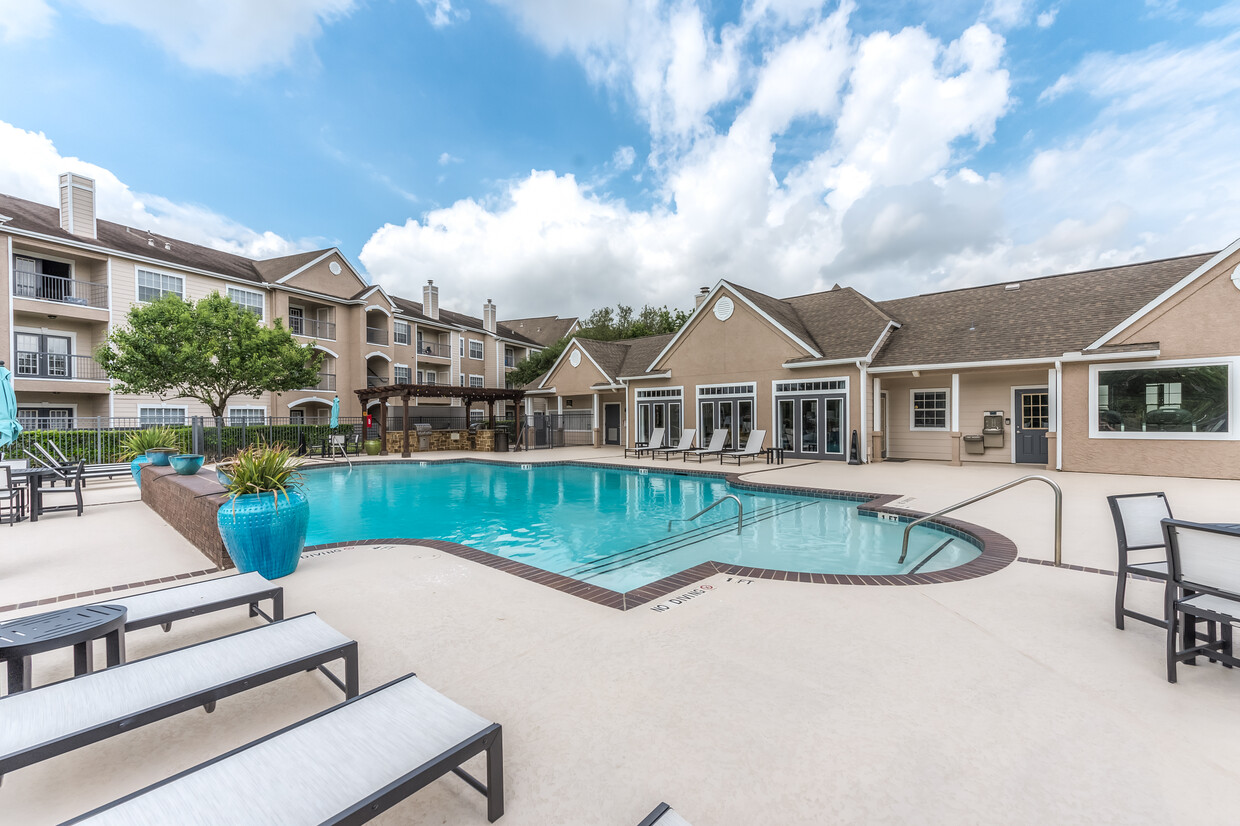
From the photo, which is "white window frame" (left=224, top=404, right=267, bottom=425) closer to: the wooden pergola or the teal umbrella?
the wooden pergola

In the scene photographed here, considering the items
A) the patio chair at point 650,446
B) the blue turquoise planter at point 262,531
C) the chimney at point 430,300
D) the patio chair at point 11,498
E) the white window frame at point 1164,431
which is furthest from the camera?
the chimney at point 430,300

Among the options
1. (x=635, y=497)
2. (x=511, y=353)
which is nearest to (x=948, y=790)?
(x=635, y=497)

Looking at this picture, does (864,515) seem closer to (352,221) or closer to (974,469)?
(974,469)

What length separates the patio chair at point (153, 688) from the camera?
1892mm

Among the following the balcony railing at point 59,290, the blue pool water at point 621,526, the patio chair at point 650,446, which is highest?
the balcony railing at point 59,290

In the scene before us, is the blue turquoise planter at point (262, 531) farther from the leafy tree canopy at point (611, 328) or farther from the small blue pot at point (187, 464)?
the leafy tree canopy at point (611, 328)

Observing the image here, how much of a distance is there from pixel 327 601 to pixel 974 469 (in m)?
15.0

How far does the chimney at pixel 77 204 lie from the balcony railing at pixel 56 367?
4649mm

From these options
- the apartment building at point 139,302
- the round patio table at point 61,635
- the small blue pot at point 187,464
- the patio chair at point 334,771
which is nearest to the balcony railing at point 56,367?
the apartment building at point 139,302

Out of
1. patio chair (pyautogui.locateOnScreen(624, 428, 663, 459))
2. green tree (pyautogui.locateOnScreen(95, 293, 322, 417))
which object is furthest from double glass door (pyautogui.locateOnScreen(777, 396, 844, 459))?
green tree (pyautogui.locateOnScreen(95, 293, 322, 417))

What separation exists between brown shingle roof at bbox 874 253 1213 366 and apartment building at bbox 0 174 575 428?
2271 cm

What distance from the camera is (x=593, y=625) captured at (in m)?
3.76

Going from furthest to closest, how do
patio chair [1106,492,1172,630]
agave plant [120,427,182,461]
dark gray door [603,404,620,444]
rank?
dark gray door [603,404,620,444]
agave plant [120,427,182,461]
patio chair [1106,492,1172,630]

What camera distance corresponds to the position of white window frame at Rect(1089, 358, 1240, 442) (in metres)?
10.9
